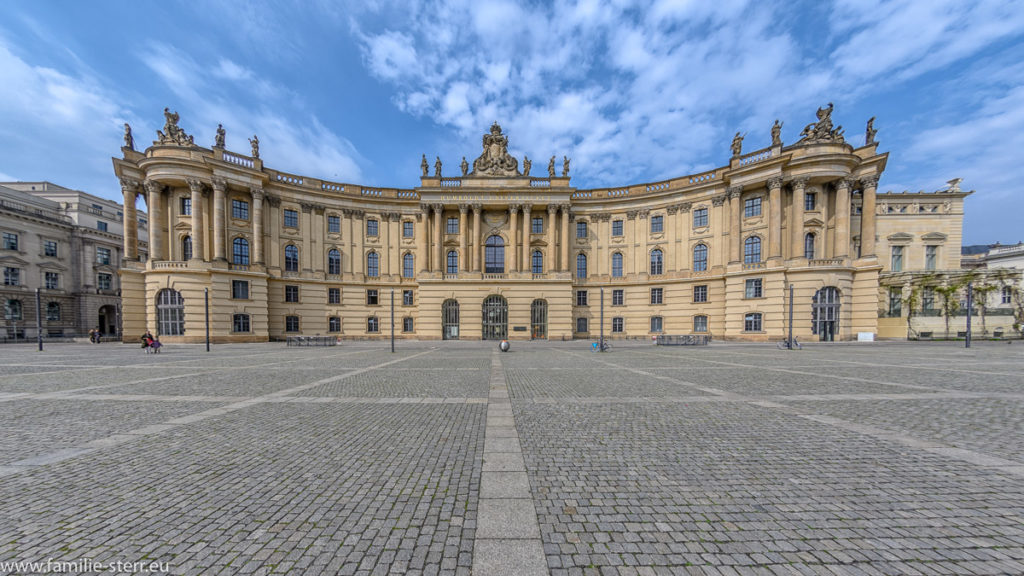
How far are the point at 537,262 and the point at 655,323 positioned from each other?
12.8 meters

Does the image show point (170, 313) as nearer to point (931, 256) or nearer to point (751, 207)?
point (751, 207)

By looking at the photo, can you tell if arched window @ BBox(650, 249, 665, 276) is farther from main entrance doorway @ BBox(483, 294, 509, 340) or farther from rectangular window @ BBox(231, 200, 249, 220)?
rectangular window @ BBox(231, 200, 249, 220)

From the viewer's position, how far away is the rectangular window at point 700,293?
29922mm

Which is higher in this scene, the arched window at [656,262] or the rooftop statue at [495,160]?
the rooftop statue at [495,160]

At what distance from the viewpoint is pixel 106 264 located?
1619 inches

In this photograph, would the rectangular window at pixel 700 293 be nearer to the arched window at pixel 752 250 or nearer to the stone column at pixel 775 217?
the arched window at pixel 752 250

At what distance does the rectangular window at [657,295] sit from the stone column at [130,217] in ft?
148

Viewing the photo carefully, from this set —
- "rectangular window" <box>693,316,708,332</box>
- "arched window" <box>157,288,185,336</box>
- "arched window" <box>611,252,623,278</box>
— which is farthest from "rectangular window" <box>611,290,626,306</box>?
"arched window" <box>157,288,185,336</box>

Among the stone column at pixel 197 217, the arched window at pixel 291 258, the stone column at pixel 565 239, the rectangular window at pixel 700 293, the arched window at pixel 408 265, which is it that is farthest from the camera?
the arched window at pixel 408 265

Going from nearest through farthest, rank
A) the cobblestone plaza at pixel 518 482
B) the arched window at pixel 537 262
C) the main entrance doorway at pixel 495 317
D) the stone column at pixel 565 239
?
the cobblestone plaza at pixel 518 482
the stone column at pixel 565 239
the main entrance doorway at pixel 495 317
the arched window at pixel 537 262

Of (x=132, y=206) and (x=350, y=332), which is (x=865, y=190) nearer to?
(x=350, y=332)

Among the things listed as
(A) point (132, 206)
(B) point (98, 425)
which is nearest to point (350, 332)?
(A) point (132, 206)

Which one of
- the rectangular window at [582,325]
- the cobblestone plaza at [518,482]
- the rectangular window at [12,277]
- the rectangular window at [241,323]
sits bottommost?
the rectangular window at [582,325]

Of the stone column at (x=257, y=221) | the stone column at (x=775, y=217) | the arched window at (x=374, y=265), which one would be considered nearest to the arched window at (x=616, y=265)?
the stone column at (x=775, y=217)
